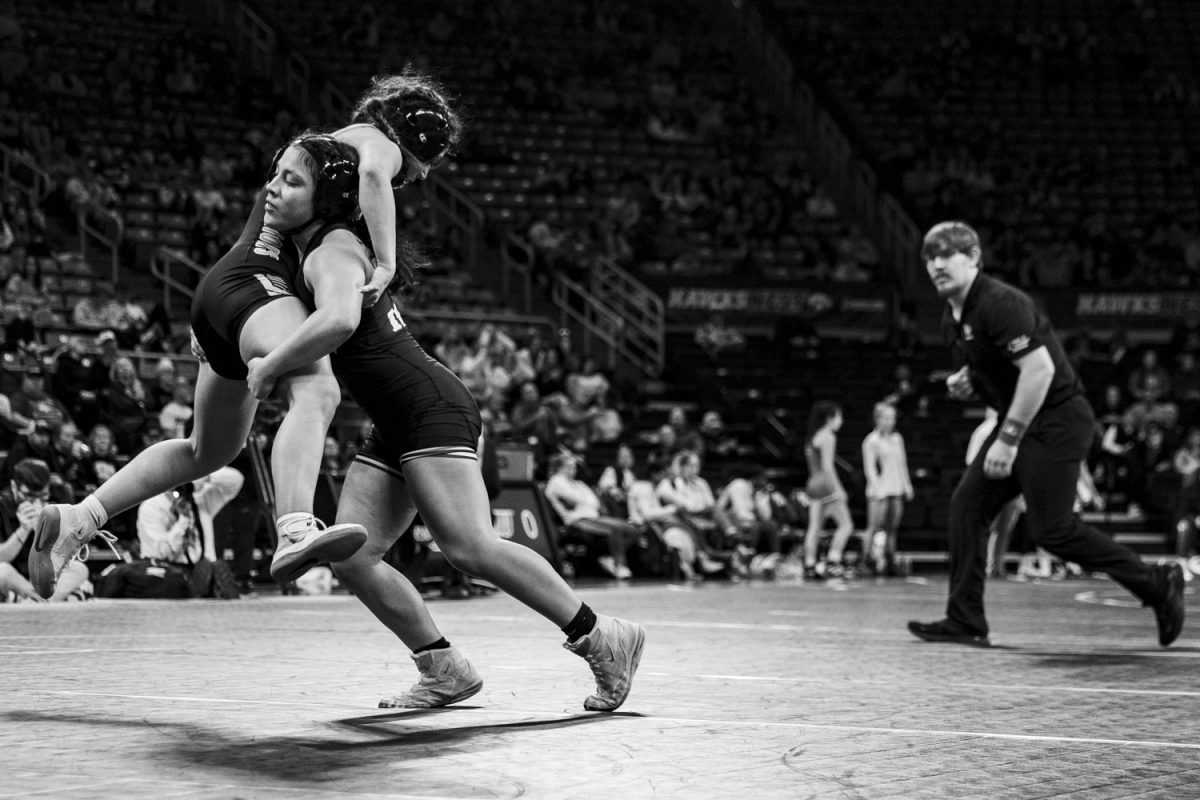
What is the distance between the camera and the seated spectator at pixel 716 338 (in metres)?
24.9

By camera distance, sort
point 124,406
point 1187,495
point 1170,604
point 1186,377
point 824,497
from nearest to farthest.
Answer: point 1170,604
point 124,406
point 824,497
point 1187,495
point 1186,377

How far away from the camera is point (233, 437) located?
5008 millimetres

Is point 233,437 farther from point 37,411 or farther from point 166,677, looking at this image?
point 37,411

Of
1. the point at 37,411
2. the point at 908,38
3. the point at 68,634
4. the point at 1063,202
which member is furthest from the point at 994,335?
the point at 908,38

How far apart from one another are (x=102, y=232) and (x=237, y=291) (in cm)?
1624

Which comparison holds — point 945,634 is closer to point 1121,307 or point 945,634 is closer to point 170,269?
point 170,269

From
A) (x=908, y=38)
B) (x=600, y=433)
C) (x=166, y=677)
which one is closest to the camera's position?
(x=166, y=677)

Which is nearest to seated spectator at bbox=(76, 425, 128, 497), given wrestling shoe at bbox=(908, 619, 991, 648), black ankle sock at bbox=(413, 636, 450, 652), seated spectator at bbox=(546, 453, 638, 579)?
seated spectator at bbox=(546, 453, 638, 579)

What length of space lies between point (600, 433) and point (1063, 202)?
13.4 metres

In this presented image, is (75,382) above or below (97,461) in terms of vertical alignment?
above

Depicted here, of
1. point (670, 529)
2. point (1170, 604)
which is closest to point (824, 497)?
point (670, 529)

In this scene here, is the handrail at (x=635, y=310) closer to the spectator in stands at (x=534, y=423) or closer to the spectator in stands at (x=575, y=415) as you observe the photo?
the spectator in stands at (x=575, y=415)

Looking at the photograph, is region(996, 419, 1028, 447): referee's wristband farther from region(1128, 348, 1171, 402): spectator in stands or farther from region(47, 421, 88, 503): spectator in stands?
region(1128, 348, 1171, 402): spectator in stands

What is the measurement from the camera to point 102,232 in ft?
66.1
